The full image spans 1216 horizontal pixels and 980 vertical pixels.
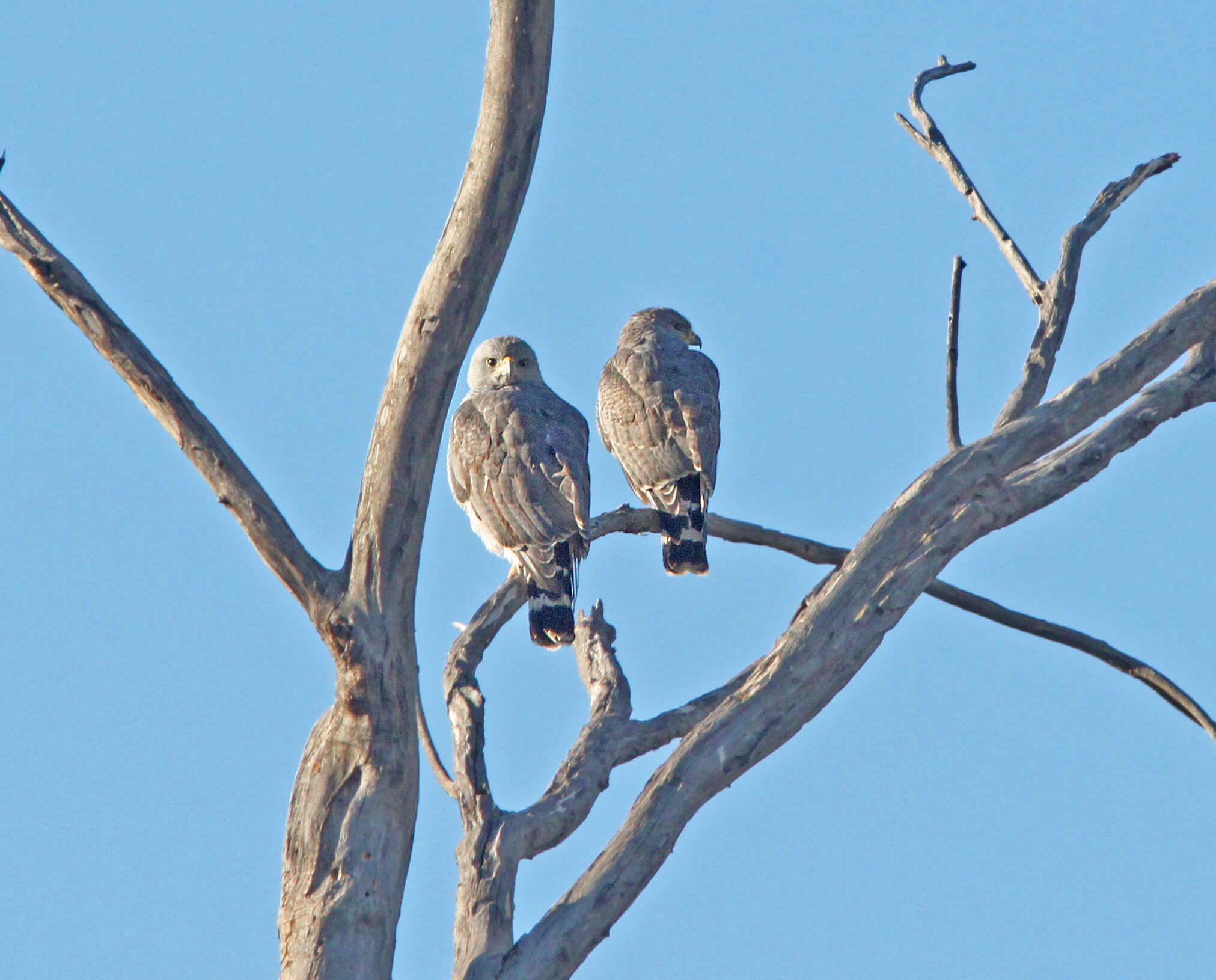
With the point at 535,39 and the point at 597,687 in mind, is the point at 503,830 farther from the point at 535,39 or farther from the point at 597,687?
the point at 535,39

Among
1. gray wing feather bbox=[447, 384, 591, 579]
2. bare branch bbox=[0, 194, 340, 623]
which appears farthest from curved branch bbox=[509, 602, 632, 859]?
bare branch bbox=[0, 194, 340, 623]

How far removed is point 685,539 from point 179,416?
3445 mm

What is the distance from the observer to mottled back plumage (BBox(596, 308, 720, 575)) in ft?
26.0

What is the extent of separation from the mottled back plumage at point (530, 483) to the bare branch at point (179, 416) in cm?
203

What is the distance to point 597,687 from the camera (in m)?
5.98

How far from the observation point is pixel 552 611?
22.6 ft

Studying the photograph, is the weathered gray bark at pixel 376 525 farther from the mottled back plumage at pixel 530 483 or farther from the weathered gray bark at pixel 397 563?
the mottled back plumage at pixel 530 483

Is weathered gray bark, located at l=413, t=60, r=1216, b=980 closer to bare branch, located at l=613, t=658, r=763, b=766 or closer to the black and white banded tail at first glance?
bare branch, located at l=613, t=658, r=763, b=766

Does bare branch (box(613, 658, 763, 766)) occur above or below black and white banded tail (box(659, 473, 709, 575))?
below

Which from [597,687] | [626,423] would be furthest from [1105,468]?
[626,423]

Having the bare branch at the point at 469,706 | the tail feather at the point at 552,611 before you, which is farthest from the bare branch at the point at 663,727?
the tail feather at the point at 552,611

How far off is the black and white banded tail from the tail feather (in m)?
0.96

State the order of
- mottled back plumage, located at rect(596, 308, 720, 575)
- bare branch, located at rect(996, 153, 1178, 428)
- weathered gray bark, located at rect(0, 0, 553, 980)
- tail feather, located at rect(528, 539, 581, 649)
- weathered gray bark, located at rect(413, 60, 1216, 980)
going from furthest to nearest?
1. mottled back plumage, located at rect(596, 308, 720, 575)
2. tail feather, located at rect(528, 539, 581, 649)
3. bare branch, located at rect(996, 153, 1178, 428)
4. weathered gray bark, located at rect(0, 0, 553, 980)
5. weathered gray bark, located at rect(413, 60, 1216, 980)

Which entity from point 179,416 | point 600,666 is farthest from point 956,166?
point 179,416
